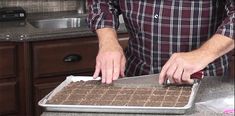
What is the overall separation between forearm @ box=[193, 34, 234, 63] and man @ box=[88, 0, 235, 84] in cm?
10

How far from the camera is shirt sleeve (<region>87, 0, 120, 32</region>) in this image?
4.29 feet

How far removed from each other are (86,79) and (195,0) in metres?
0.39

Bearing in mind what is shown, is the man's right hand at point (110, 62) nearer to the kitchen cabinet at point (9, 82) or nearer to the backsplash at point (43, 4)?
the kitchen cabinet at point (9, 82)

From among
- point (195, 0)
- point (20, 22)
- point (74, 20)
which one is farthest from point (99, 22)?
point (74, 20)

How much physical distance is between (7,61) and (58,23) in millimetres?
507

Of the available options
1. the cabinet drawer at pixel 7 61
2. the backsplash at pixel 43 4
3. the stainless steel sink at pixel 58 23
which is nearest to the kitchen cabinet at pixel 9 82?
the cabinet drawer at pixel 7 61

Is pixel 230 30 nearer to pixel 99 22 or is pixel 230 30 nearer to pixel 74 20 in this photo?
pixel 99 22

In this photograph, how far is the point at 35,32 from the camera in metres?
1.93

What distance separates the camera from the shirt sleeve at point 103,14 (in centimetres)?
131

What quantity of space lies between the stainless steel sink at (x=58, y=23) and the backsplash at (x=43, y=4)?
0.15 meters

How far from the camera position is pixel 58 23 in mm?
2383

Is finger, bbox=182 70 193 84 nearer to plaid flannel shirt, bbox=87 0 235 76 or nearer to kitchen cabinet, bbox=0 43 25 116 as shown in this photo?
plaid flannel shirt, bbox=87 0 235 76

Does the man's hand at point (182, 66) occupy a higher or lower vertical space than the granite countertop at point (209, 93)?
higher

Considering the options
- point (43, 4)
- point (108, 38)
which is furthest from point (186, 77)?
point (43, 4)
